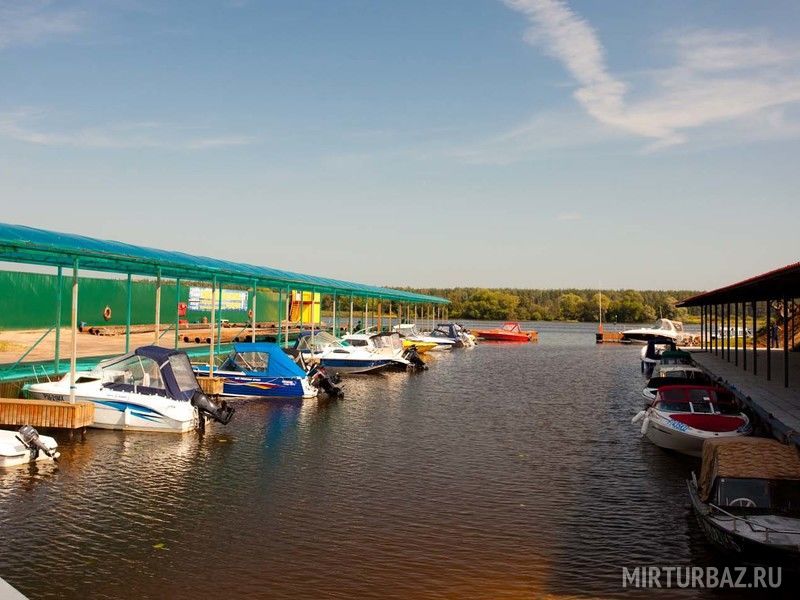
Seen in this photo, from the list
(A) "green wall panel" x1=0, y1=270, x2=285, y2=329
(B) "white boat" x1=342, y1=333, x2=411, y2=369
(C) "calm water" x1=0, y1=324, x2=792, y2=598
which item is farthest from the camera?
(B) "white boat" x1=342, y1=333, x2=411, y2=369

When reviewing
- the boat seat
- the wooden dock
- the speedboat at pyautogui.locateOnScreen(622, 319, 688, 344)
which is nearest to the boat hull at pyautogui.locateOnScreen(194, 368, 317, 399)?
the wooden dock

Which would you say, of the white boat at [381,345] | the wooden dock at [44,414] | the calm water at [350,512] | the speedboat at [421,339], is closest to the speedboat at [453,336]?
the speedboat at [421,339]

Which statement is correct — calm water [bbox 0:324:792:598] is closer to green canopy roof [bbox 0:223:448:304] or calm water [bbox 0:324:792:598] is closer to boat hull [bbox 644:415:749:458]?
boat hull [bbox 644:415:749:458]

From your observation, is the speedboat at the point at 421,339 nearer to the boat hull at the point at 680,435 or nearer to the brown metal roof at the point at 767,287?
the brown metal roof at the point at 767,287

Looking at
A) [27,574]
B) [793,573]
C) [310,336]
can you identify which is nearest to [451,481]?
[793,573]

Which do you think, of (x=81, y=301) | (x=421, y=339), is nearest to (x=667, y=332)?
(x=421, y=339)

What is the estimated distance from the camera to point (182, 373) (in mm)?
20688

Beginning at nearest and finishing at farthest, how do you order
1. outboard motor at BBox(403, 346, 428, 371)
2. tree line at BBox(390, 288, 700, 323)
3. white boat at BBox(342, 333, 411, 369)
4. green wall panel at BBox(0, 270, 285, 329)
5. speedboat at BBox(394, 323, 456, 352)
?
green wall panel at BBox(0, 270, 285, 329) < white boat at BBox(342, 333, 411, 369) < outboard motor at BBox(403, 346, 428, 371) < speedboat at BBox(394, 323, 456, 352) < tree line at BBox(390, 288, 700, 323)

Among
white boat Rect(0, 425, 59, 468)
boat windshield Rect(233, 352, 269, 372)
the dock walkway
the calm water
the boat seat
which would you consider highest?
boat windshield Rect(233, 352, 269, 372)

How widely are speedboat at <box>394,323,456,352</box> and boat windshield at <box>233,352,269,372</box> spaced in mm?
28502

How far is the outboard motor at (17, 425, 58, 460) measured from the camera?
15914mm

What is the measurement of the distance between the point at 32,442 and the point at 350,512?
7.59 metres

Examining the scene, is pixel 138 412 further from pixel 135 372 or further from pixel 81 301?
pixel 81 301

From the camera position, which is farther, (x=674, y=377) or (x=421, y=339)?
(x=421, y=339)
